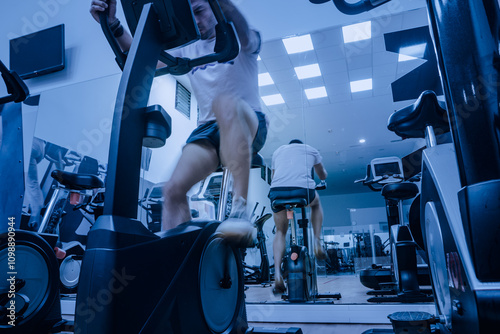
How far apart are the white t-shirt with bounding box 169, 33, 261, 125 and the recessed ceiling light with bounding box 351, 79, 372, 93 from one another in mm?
2736

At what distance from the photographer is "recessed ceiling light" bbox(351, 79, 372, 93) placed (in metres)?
3.91

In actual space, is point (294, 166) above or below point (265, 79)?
below

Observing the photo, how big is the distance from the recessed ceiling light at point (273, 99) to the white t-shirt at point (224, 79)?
2.98m

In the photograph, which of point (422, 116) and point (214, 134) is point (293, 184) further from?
point (422, 116)

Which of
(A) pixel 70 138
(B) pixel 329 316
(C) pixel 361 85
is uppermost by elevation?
(C) pixel 361 85

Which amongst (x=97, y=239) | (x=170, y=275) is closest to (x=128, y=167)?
(x=97, y=239)

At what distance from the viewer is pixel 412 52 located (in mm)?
3354

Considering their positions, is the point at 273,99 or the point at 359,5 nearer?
the point at 359,5

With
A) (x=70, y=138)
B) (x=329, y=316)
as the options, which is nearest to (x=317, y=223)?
(x=329, y=316)

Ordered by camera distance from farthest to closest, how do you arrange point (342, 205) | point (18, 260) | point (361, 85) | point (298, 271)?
point (342, 205) < point (361, 85) < point (298, 271) < point (18, 260)

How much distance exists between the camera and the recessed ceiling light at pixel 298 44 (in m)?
3.21

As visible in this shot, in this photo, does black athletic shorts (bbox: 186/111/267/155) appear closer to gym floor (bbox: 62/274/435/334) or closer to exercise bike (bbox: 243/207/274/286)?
gym floor (bbox: 62/274/435/334)

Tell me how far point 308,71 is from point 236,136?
2997 mm

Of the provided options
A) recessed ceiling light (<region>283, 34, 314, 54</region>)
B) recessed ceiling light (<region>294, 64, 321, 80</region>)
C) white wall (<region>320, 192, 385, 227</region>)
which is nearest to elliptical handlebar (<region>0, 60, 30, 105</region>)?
recessed ceiling light (<region>283, 34, 314, 54</region>)
